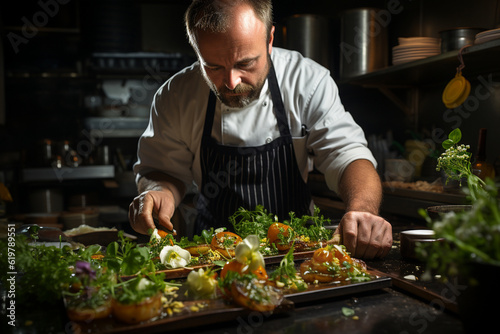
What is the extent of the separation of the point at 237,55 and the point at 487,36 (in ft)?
4.95

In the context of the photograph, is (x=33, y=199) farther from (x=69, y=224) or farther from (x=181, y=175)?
(x=181, y=175)

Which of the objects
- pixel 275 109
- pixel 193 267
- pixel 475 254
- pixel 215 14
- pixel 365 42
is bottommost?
pixel 193 267

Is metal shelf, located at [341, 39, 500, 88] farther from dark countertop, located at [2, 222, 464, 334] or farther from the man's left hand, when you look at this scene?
dark countertop, located at [2, 222, 464, 334]

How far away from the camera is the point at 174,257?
1.40 m

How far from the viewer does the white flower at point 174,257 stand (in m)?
1.38

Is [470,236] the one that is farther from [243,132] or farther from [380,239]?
[243,132]

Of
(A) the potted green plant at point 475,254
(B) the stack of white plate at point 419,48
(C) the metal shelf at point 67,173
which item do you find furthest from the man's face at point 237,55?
(C) the metal shelf at point 67,173

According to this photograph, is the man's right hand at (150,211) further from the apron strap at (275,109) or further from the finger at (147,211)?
the apron strap at (275,109)

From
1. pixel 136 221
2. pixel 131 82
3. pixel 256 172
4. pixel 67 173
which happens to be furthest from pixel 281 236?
pixel 131 82

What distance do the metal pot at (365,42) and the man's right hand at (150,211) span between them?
2519 mm

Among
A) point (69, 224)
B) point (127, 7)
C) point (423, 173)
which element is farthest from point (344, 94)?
point (69, 224)

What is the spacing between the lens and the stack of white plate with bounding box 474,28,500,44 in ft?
8.07

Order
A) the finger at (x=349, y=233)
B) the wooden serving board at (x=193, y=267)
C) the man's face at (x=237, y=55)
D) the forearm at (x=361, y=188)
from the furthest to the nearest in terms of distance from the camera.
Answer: the man's face at (x=237, y=55), the forearm at (x=361, y=188), the finger at (x=349, y=233), the wooden serving board at (x=193, y=267)

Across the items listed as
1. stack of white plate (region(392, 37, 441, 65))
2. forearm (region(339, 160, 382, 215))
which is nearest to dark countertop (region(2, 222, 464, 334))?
forearm (region(339, 160, 382, 215))
